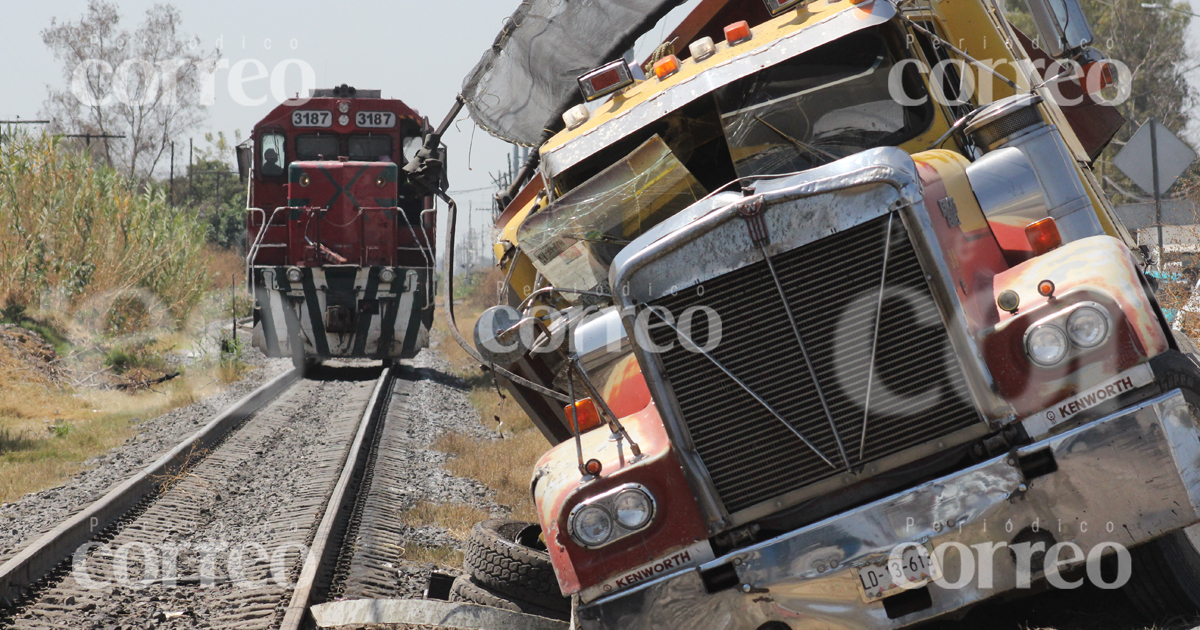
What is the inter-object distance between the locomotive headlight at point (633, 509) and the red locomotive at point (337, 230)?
43.2 ft

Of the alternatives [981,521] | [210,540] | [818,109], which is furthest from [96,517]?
[981,521]

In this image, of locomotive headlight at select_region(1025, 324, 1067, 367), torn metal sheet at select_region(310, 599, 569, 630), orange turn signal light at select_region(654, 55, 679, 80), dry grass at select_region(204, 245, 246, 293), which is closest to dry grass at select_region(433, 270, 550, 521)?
torn metal sheet at select_region(310, 599, 569, 630)

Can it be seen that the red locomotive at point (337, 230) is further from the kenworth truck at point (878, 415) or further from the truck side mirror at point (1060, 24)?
the kenworth truck at point (878, 415)

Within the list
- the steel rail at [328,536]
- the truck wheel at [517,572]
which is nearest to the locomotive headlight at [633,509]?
the truck wheel at [517,572]

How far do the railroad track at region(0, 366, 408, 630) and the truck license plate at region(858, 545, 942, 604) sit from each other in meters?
3.06

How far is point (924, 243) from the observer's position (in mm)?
3580

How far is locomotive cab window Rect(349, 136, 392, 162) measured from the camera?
17.2m

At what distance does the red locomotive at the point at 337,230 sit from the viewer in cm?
1670

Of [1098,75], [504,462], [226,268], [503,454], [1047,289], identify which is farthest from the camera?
[226,268]

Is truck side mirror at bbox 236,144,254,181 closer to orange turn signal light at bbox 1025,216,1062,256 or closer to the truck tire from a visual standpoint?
orange turn signal light at bbox 1025,216,1062,256

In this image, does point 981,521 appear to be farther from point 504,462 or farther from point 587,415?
point 504,462

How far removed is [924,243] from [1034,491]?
915mm

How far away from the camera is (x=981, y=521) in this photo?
11.3ft

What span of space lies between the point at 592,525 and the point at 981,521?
1.36 m
